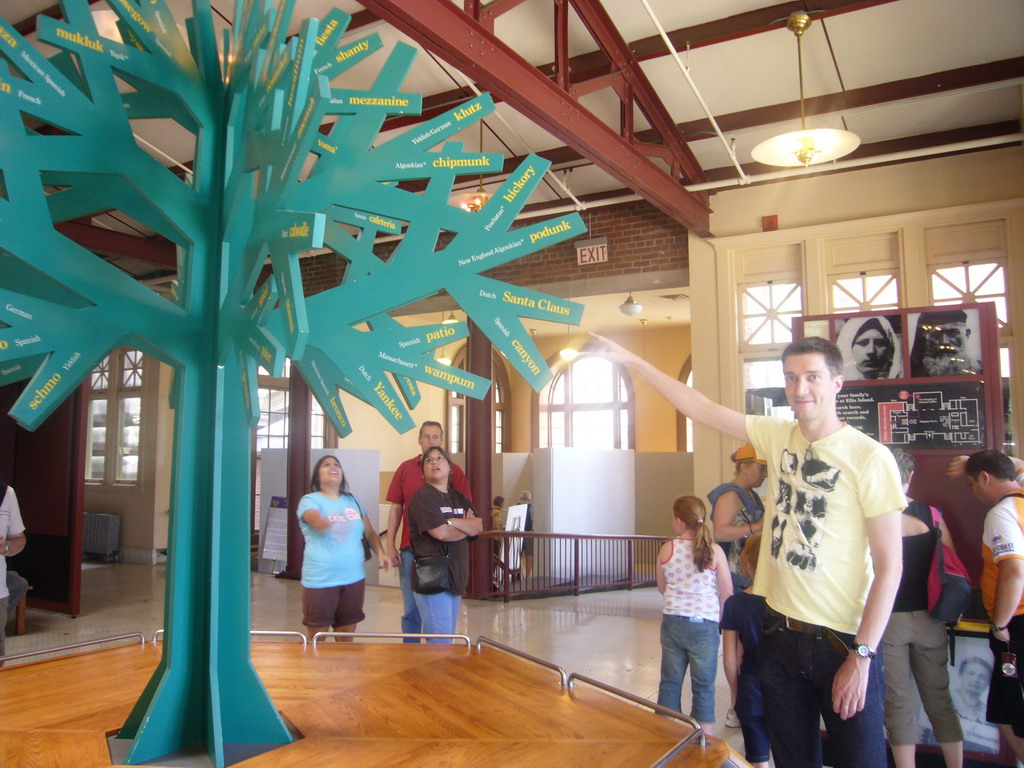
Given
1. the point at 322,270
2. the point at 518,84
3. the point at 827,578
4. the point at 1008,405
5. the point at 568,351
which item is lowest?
the point at 827,578

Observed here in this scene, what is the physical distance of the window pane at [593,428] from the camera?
591 inches

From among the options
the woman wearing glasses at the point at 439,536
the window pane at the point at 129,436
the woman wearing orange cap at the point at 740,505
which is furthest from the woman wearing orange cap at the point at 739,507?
the window pane at the point at 129,436

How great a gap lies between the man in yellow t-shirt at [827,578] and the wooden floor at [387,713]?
15.4 inches

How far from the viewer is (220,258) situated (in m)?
1.88

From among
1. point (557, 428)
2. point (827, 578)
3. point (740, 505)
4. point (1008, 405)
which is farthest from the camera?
point (557, 428)

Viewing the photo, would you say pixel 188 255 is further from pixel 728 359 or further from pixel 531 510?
pixel 531 510

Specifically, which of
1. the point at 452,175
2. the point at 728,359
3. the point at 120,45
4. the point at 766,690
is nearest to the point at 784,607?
the point at 766,690

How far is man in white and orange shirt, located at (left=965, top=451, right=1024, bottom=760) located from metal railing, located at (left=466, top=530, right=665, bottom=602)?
4617 millimetres

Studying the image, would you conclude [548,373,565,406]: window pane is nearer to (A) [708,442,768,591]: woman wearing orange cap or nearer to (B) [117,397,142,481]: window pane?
(B) [117,397,142,481]: window pane

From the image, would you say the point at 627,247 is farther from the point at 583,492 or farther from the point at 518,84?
the point at 518,84

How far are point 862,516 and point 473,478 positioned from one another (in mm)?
6254

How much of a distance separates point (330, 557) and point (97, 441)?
9622 millimetres

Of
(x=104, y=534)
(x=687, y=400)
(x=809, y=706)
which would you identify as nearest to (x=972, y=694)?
(x=809, y=706)

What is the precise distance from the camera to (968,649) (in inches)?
143
